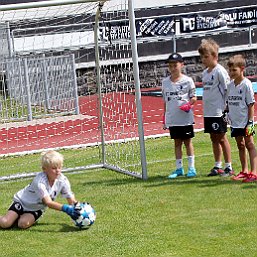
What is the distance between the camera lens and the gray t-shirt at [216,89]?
33.1 ft

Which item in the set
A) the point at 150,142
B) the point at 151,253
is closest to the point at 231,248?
the point at 151,253

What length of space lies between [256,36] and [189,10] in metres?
2.31

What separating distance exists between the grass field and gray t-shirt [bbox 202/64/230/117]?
2.77 feet

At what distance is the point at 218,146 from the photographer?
10422mm

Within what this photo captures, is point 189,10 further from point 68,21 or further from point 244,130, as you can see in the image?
point 244,130

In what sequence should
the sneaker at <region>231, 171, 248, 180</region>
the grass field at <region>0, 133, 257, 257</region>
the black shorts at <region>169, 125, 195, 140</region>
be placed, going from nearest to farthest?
the grass field at <region>0, 133, 257, 257</region>
the sneaker at <region>231, 171, 248, 180</region>
the black shorts at <region>169, 125, 195, 140</region>

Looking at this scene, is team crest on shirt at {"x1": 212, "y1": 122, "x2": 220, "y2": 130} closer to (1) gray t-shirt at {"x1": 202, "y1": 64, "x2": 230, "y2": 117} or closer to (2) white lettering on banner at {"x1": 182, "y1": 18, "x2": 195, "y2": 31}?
(1) gray t-shirt at {"x1": 202, "y1": 64, "x2": 230, "y2": 117}

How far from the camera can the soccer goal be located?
1167 cm

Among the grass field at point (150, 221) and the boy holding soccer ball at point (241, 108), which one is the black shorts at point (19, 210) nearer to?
the grass field at point (150, 221)

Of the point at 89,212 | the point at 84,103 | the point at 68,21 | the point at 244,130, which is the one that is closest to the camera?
the point at 89,212

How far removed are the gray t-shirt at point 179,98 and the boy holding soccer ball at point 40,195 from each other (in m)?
2.57

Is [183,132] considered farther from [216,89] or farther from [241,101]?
[241,101]

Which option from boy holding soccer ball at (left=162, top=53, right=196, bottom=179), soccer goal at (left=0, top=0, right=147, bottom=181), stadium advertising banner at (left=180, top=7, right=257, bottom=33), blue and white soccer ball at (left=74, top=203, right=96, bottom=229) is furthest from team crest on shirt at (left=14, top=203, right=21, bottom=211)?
stadium advertising banner at (left=180, top=7, right=257, bottom=33)

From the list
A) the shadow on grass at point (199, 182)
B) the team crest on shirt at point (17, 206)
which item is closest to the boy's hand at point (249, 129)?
the shadow on grass at point (199, 182)
